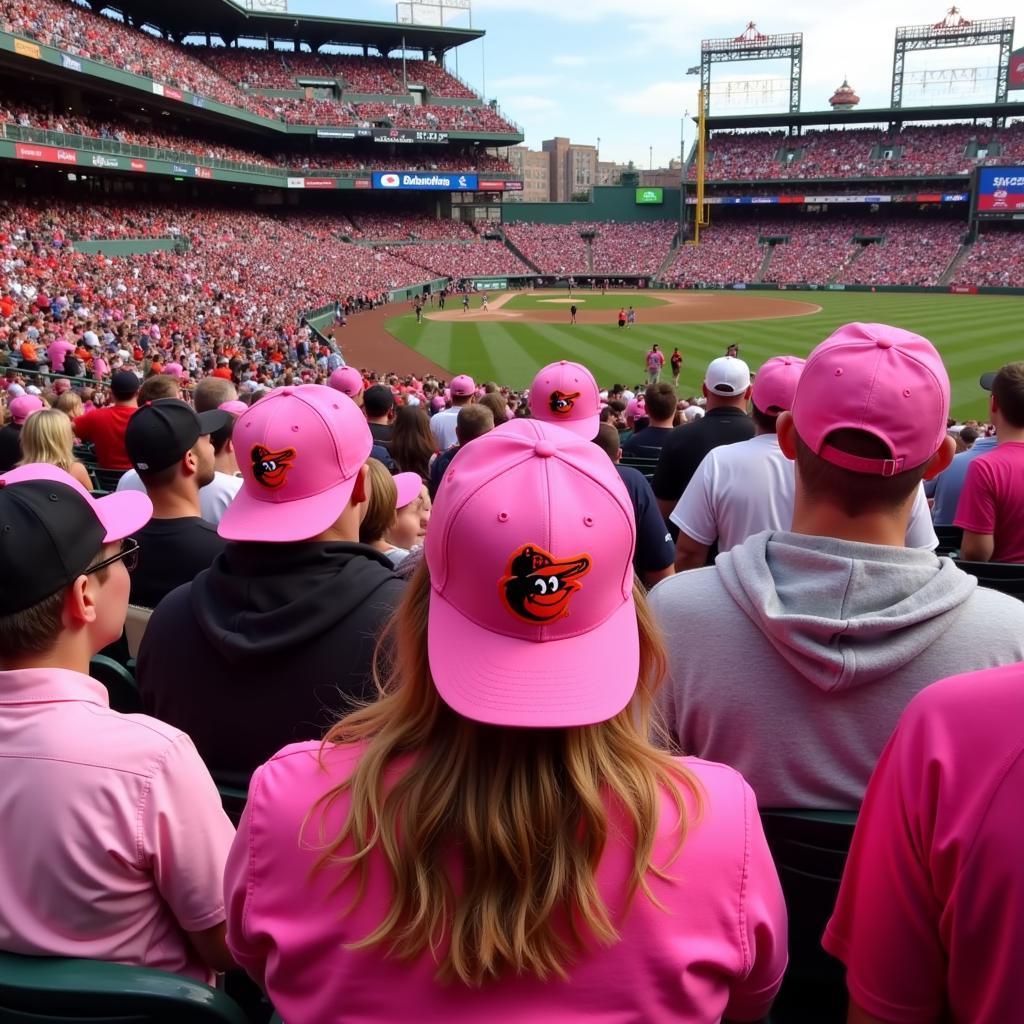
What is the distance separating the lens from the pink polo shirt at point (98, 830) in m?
2.09

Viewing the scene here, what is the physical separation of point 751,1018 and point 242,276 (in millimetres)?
45319

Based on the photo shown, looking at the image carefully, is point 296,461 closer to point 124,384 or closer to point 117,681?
point 117,681

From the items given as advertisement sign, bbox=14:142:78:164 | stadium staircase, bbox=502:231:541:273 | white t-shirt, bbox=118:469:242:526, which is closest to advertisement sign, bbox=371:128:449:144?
stadium staircase, bbox=502:231:541:273

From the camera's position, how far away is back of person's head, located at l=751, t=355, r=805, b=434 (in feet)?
15.9

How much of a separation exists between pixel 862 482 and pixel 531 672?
125cm

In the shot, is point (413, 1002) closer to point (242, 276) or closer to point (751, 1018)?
point (751, 1018)

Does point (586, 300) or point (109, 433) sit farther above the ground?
point (586, 300)

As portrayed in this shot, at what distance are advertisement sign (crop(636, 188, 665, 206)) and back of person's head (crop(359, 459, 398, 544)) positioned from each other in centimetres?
8229

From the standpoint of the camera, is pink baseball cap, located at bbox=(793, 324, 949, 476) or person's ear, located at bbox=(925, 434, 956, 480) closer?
pink baseball cap, located at bbox=(793, 324, 949, 476)

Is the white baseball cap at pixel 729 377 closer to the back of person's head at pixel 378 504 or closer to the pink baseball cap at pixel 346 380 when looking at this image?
the back of person's head at pixel 378 504

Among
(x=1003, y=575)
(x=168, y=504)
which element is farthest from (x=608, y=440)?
(x=168, y=504)

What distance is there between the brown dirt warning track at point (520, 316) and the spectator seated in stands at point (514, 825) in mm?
29321

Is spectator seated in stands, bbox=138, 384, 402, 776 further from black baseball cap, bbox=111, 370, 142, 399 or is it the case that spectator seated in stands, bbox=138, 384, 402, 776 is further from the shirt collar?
black baseball cap, bbox=111, 370, 142, 399

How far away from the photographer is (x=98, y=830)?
211cm
